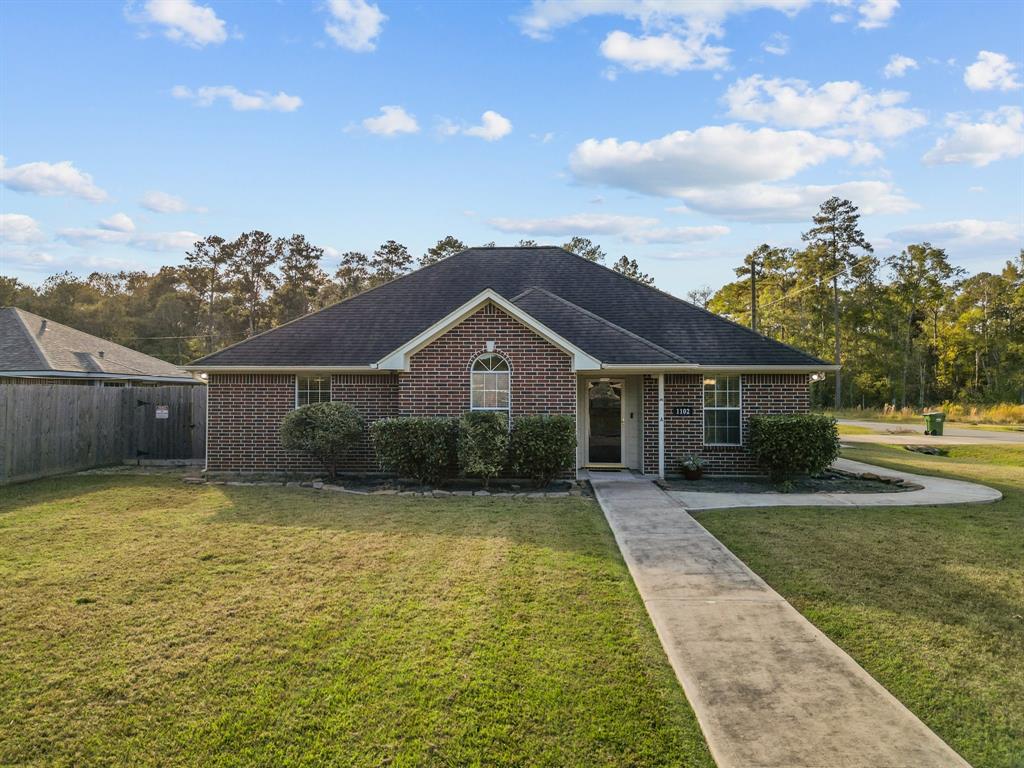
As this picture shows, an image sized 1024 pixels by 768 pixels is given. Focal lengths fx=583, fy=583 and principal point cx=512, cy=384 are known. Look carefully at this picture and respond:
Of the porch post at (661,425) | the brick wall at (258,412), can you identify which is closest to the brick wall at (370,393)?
the brick wall at (258,412)

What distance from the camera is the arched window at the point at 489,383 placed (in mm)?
12625

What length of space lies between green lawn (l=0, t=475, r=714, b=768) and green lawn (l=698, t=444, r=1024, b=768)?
5.21ft

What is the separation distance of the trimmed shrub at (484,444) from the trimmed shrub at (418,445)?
1.30 feet

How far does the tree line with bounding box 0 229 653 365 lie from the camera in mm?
50375

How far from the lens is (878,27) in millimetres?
12633

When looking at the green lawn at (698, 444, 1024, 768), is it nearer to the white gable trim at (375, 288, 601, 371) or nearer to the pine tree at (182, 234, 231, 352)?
the white gable trim at (375, 288, 601, 371)

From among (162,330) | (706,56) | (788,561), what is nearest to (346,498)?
(788,561)

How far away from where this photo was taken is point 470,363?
12.6 metres

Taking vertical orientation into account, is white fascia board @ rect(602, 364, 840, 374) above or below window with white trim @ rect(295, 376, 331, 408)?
above

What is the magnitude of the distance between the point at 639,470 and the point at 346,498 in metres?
6.89

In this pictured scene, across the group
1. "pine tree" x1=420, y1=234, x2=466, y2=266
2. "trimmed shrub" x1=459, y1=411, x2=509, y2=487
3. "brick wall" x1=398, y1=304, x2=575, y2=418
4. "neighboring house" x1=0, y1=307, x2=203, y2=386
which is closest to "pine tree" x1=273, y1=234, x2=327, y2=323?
"pine tree" x1=420, y1=234, x2=466, y2=266

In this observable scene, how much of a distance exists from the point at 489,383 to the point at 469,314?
1.55 metres

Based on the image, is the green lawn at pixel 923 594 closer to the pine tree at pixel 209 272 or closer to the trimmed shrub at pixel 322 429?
the trimmed shrub at pixel 322 429

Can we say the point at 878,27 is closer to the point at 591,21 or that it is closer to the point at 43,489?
the point at 591,21
